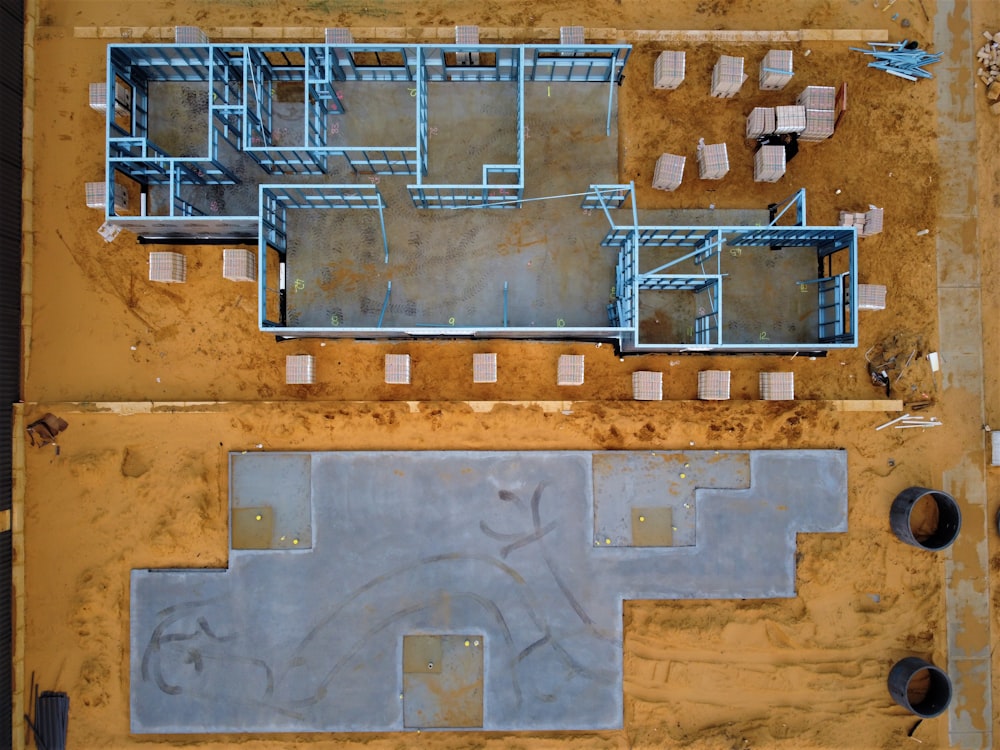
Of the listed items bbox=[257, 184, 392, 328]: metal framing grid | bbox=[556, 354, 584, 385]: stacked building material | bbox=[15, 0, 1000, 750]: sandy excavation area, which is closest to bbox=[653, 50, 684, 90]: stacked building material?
bbox=[15, 0, 1000, 750]: sandy excavation area

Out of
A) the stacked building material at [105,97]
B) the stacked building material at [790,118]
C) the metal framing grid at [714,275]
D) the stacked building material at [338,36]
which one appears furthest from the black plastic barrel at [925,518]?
the stacked building material at [105,97]

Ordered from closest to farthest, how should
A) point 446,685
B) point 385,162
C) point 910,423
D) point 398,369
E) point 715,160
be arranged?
point 398,369 → point 715,160 → point 385,162 → point 446,685 → point 910,423

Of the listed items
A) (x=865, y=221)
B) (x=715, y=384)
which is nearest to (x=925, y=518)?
(x=715, y=384)

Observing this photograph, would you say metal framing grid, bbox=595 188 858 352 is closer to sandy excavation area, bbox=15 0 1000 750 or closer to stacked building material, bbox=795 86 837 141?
sandy excavation area, bbox=15 0 1000 750

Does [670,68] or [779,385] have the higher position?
[670,68]

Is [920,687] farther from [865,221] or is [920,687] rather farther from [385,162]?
[385,162]
